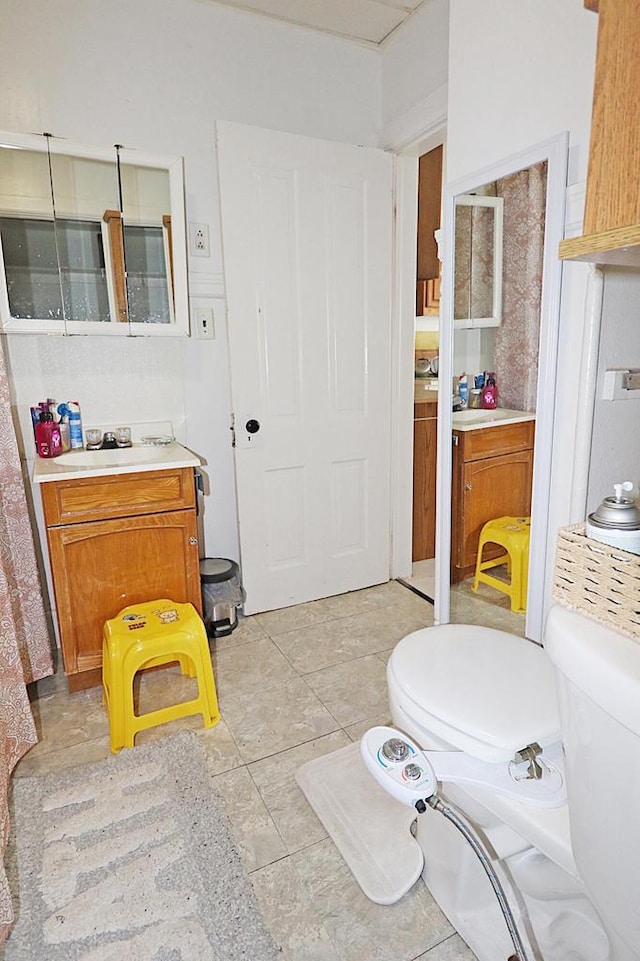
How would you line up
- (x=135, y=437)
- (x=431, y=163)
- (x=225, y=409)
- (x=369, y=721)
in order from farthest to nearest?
(x=431, y=163), (x=225, y=409), (x=135, y=437), (x=369, y=721)

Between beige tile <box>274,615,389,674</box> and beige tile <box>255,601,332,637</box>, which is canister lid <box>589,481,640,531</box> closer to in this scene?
beige tile <box>274,615,389,674</box>

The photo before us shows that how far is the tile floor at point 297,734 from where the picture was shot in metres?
1.18

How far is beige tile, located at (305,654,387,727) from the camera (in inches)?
72.9

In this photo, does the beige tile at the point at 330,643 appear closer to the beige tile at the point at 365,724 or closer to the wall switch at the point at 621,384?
the beige tile at the point at 365,724

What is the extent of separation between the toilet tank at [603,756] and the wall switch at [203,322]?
194cm

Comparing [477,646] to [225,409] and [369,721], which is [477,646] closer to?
[369,721]

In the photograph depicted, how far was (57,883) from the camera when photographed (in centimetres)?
128

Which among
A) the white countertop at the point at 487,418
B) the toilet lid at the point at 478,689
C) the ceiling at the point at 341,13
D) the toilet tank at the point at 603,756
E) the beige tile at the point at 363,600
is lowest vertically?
the beige tile at the point at 363,600

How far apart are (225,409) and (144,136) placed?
1090mm

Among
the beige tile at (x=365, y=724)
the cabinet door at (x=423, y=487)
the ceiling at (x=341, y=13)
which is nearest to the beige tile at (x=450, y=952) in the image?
A: the beige tile at (x=365, y=724)

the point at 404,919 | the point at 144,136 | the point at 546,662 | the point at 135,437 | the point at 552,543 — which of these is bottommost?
the point at 404,919

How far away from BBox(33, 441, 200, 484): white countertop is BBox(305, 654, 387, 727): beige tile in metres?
0.91

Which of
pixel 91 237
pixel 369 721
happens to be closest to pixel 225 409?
pixel 91 237

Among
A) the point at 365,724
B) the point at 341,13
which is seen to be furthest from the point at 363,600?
the point at 341,13
